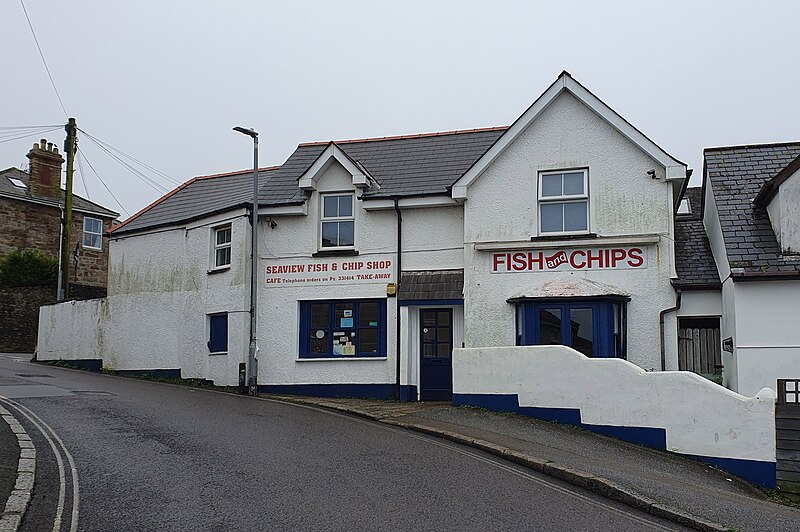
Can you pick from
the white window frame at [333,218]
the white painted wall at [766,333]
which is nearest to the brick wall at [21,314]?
the white window frame at [333,218]

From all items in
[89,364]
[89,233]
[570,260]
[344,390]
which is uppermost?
[89,233]

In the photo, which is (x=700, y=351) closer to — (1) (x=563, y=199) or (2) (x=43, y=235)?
(1) (x=563, y=199)

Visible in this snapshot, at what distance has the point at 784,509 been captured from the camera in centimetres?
1012

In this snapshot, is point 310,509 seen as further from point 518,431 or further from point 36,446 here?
point 518,431

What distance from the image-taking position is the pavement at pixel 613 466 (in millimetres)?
8984

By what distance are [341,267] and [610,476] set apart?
34.5 ft

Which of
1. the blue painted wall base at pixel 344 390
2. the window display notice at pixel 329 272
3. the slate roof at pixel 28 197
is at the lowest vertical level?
the blue painted wall base at pixel 344 390

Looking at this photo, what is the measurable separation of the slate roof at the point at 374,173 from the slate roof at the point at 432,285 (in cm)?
190

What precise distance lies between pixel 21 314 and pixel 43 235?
24.0 feet

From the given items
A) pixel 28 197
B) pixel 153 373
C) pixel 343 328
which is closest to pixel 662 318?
pixel 343 328

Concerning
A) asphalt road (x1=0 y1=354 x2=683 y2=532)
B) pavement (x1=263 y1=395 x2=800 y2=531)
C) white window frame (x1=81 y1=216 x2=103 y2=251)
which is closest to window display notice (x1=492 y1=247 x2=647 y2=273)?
pavement (x1=263 y1=395 x2=800 y2=531)

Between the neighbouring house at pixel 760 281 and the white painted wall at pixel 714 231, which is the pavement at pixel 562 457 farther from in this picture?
the white painted wall at pixel 714 231

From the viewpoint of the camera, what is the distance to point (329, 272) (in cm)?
1964

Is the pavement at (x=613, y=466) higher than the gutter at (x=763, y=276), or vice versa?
the gutter at (x=763, y=276)
